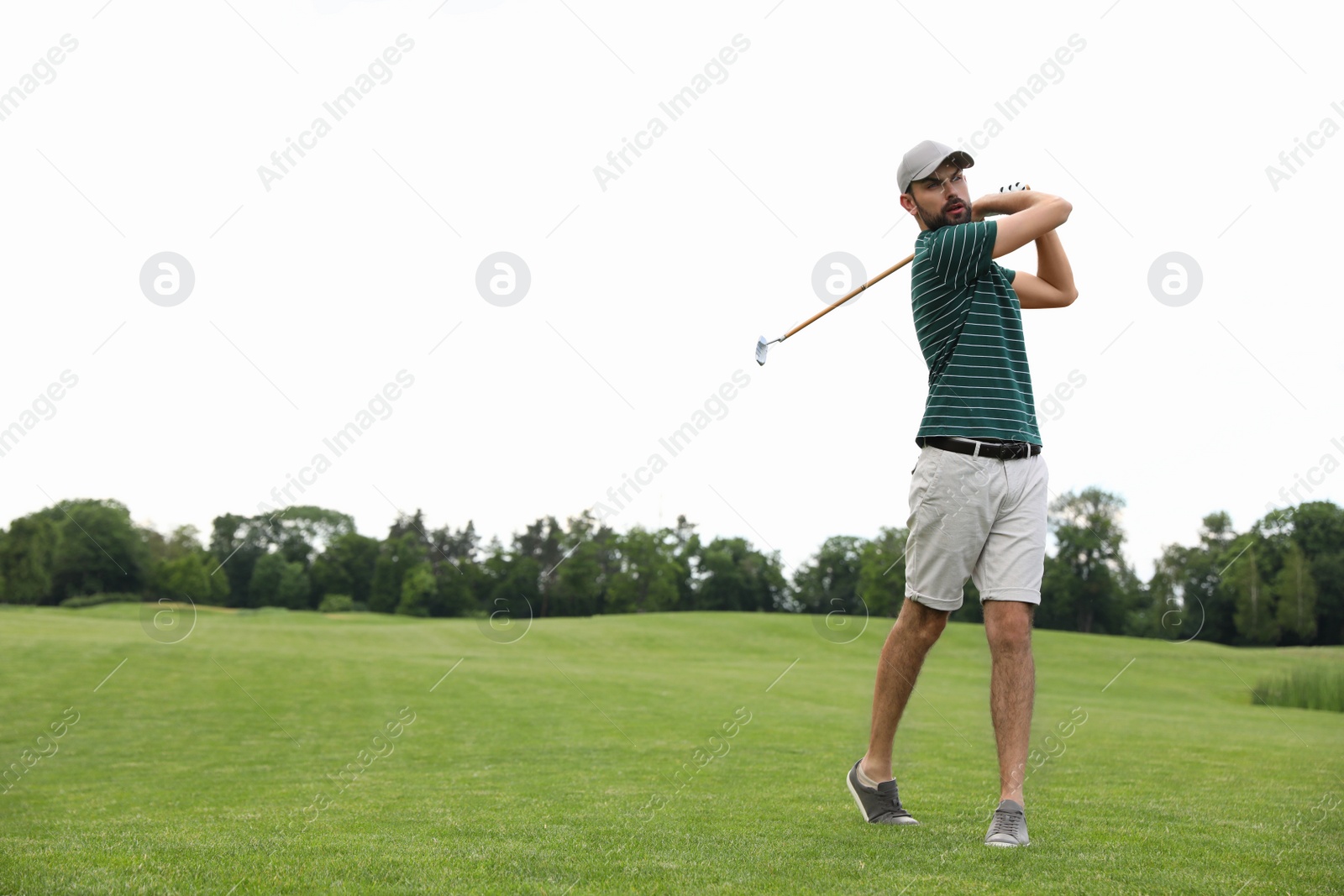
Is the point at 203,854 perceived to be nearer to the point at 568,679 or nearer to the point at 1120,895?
the point at 1120,895

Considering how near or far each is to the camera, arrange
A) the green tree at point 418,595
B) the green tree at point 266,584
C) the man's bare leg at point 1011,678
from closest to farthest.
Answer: the man's bare leg at point 1011,678
the green tree at point 418,595
the green tree at point 266,584

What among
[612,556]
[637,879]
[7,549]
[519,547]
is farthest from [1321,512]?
[7,549]

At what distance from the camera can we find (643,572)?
2724 inches

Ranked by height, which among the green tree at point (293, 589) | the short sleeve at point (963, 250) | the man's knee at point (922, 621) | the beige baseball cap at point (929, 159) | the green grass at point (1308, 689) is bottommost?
the green tree at point (293, 589)

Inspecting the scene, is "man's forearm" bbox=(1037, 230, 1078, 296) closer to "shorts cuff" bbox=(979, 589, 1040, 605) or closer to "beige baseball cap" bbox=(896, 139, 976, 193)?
"beige baseball cap" bbox=(896, 139, 976, 193)

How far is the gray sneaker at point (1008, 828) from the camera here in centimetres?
324

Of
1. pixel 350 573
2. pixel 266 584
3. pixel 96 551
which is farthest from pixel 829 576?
pixel 96 551

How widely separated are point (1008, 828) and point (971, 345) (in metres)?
1.77

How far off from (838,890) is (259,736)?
9.62 m

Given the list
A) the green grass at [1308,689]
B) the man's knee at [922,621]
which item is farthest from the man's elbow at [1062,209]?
the green grass at [1308,689]

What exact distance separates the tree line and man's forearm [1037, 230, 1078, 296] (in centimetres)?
4397

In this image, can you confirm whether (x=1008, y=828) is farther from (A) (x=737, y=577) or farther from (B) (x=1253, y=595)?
(A) (x=737, y=577)

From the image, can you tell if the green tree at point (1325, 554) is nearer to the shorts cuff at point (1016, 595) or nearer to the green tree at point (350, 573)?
the green tree at point (350, 573)

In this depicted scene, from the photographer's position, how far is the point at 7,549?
55281mm
